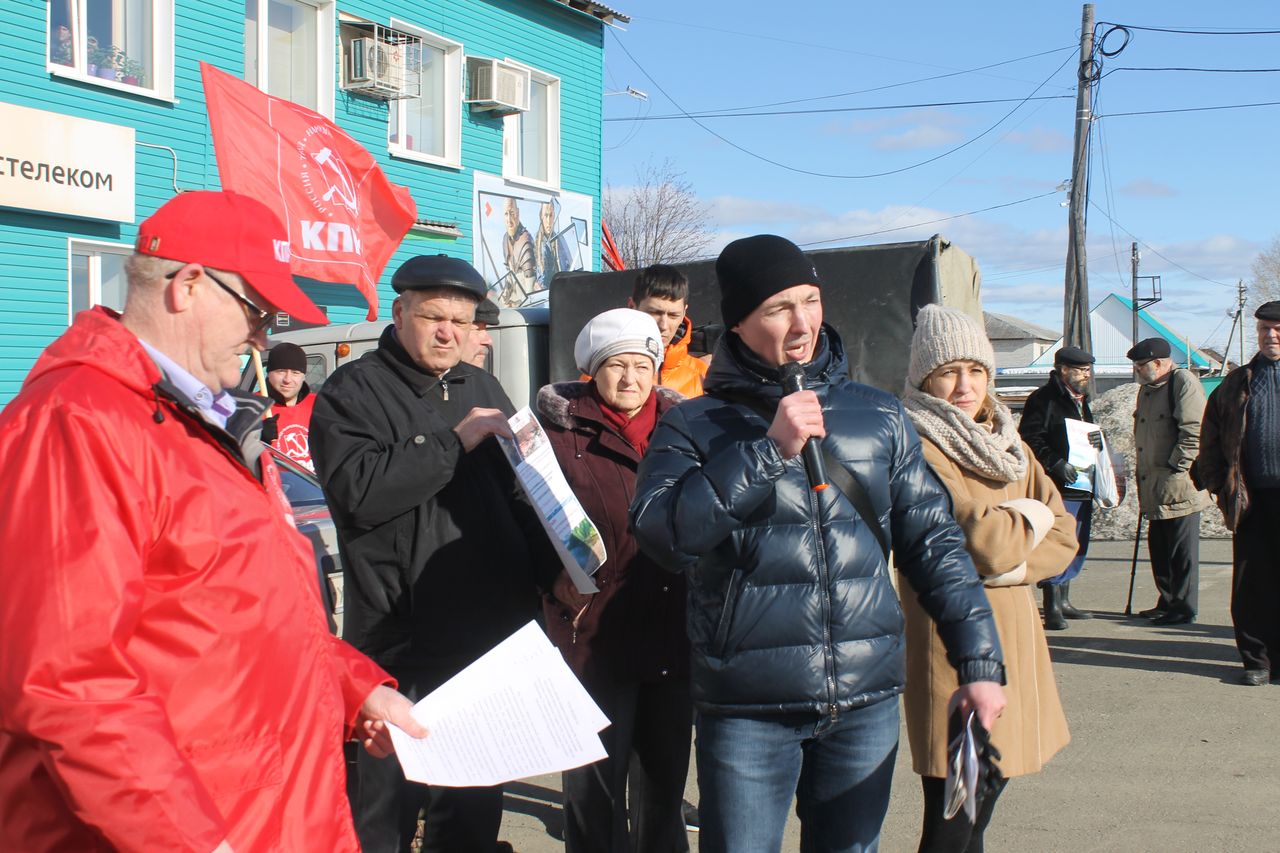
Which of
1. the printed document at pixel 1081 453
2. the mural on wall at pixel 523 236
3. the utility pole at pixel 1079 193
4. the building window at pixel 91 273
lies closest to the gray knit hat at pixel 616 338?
the printed document at pixel 1081 453

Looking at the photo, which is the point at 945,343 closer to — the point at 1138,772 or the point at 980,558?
the point at 980,558

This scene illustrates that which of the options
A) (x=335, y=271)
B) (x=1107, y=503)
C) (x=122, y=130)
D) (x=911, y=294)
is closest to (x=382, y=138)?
(x=122, y=130)

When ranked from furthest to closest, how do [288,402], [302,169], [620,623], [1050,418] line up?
Answer: [302,169] < [1050,418] < [288,402] < [620,623]

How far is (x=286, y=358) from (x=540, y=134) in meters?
11.6

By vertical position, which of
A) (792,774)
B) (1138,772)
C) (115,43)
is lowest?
(1138,772)

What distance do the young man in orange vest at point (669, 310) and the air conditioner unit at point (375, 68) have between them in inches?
441

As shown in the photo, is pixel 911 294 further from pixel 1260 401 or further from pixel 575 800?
pixel 575 800

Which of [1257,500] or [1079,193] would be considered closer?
[1257,500]

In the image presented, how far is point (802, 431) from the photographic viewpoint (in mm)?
2521

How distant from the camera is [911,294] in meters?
8.04

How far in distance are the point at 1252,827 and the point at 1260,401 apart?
3.16m

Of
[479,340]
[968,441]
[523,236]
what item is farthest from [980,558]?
[523,236]

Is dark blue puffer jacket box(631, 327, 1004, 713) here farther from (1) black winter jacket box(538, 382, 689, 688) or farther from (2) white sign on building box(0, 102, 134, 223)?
(2) white sign on building box(0, 102, 134, 223)

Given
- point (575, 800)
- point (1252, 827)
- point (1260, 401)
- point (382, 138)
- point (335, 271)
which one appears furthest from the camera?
point (382, 138)
